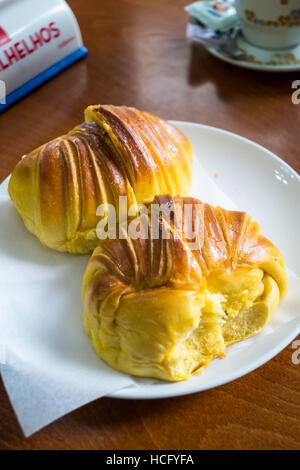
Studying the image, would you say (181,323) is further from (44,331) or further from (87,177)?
(87,177)

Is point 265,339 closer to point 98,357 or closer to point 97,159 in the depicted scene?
point 98,357

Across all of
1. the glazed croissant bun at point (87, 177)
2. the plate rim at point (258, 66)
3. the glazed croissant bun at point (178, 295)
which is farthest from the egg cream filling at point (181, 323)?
the plate rim at point (258, 66)

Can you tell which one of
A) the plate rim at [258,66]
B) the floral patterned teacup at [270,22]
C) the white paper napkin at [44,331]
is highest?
the floral patterned teacup at [270,22]

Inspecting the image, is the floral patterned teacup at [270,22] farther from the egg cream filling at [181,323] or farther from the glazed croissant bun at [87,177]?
the egg cream filling at [181,323]

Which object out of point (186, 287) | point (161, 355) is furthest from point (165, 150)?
point (161, 355)

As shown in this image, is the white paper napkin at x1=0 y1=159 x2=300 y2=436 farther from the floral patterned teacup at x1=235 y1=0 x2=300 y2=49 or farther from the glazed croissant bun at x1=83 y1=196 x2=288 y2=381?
the floral patterned teacup at x1=235 y1=0 x2=300 y2=49

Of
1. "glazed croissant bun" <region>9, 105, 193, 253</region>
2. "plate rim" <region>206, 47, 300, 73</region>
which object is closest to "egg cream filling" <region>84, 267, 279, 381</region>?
"glazed croissant bun" <region>9, 105, 193, 253</region>
